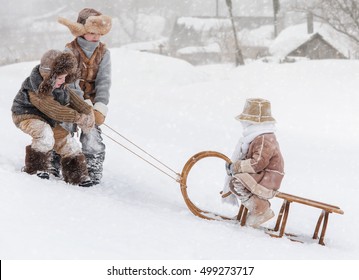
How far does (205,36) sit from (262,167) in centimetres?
4160

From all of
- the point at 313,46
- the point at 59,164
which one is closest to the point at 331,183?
the point at 59,164

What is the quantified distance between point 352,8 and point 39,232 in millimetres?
Answer: 16020

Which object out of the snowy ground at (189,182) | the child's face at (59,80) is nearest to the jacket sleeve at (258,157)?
the snowy ground at (189,182)

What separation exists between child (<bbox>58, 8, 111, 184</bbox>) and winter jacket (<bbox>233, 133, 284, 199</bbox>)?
1.67 metres

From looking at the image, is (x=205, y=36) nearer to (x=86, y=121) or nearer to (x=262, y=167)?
(x=86, y=121)

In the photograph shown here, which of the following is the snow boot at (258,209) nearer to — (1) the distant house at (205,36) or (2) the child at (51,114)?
(2) the child at (51,114)

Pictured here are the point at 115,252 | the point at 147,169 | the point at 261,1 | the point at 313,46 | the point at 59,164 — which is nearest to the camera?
the point at 115,252

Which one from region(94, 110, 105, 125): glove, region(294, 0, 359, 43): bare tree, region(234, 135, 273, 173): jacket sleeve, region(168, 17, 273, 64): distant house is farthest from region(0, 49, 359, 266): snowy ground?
region(168, 17, 273, 64): distant house

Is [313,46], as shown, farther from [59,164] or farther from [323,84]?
[59,164]

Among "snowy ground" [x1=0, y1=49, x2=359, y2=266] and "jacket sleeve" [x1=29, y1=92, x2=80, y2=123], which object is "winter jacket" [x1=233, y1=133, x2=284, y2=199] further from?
"jacket sleeve" [x1=29, y1=92, x2=80, y2=123]

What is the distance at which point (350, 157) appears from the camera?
815 cm

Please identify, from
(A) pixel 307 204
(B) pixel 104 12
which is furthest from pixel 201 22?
(A) pixel 307 204

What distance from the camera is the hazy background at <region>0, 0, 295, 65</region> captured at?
54.5 metres

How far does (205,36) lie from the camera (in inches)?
1762
